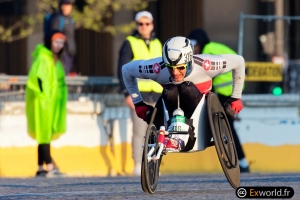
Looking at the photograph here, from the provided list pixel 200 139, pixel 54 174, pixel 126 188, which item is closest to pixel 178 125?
pixel 200 139

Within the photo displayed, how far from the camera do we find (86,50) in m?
24.5

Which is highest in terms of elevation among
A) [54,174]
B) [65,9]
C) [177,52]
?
[65,9]

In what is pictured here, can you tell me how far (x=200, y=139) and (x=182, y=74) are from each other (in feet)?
2.05

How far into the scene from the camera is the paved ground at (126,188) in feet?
33.4

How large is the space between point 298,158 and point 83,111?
316 cm

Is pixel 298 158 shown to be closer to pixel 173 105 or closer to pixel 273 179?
pixel 273 179

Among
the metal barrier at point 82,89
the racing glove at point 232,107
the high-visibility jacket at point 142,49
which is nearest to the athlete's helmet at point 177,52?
the racing glove at point 232,107

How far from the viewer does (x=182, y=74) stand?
35.8ft

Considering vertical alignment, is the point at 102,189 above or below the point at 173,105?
below

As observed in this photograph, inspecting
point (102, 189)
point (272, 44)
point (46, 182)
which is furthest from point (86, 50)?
point (102, 189)

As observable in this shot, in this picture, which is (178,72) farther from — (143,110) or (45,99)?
(45,99)

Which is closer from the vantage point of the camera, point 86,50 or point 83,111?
point 83,111

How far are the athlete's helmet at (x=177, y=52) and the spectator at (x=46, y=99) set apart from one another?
5117 mm

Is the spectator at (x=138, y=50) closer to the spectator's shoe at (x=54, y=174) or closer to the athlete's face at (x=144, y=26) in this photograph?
the athlete's face at (x=144, y=26)
